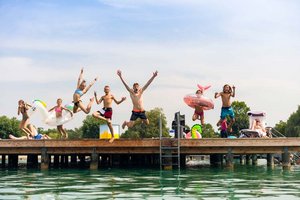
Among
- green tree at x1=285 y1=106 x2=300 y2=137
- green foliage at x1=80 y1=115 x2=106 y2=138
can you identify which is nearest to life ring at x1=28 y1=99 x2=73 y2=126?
green tree at x1=285 y1=106 x2=300 y2=137

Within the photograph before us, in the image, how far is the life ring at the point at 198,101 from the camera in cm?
2650

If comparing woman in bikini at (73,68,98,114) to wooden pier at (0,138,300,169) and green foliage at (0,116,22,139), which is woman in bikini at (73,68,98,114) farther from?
green foliage at (0,116,22,139)

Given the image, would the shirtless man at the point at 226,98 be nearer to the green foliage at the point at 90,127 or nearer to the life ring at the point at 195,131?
the life ring at the point at 195,131

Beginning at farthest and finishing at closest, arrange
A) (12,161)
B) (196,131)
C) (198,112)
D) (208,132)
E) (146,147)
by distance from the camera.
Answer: (208,132), (12,161), (196,131), (198,112), (146,147)

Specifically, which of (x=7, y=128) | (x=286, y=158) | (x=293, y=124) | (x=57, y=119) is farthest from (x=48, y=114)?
(x=7, y=128)

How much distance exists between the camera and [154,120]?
3366 inches

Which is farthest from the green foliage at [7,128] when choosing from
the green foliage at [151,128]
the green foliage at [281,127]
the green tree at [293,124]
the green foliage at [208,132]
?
the green tree at [293,124]

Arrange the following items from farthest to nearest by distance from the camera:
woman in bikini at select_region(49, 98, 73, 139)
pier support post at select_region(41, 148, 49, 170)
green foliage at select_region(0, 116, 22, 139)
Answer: green foliage at select_region(0, 116, 22, 139)
woman in bikini at select_region(49, 98, 73, 139)
pier support post at select_region(41, 148, 49, 170)

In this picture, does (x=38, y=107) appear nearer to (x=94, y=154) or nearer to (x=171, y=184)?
(x=94, y=154)

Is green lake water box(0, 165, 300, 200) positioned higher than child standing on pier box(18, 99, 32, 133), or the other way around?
child standing on pier box(18, 99, 32, 133)

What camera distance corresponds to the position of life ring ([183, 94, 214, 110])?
2650cm

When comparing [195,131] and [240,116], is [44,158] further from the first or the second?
[240,116]

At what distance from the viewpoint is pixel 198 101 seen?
1043 inches

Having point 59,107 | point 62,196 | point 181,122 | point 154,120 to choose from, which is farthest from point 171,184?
point 154,120
